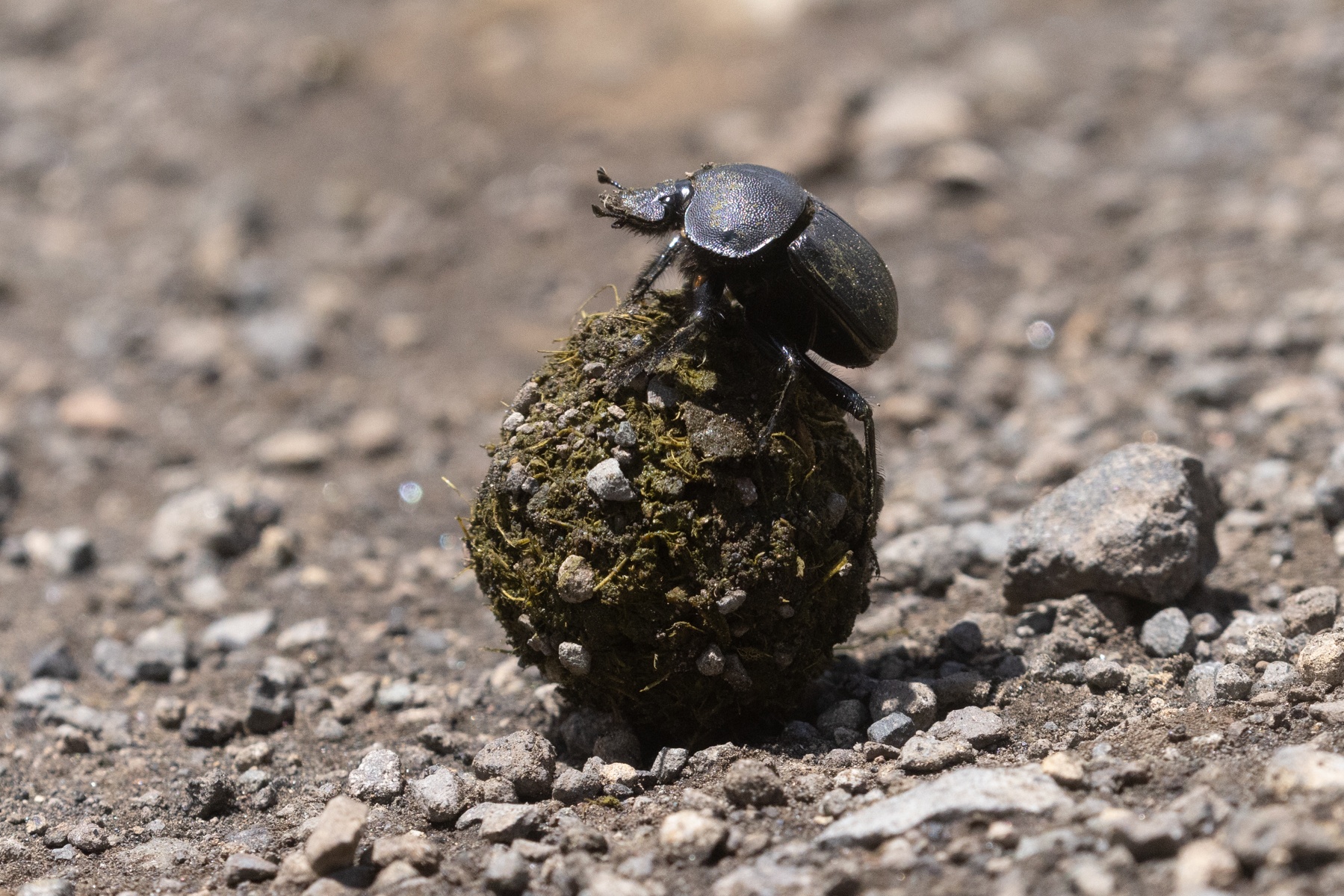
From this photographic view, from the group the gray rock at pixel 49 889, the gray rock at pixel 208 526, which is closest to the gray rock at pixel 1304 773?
the gray rock at pixel 49 889

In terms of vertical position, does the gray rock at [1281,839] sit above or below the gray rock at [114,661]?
below

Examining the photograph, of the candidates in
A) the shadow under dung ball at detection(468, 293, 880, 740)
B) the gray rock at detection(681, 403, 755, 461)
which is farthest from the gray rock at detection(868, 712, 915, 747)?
the gray rock at detection(681, 403, 755, 461)

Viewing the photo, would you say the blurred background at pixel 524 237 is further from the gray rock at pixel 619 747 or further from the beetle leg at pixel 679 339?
the gray rock at pixel 619 747

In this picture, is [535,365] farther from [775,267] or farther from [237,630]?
[775,267]

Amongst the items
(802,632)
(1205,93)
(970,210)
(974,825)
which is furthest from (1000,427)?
(1205,93)

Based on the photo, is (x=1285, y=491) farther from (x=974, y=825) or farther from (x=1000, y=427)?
(x=974, y=825)

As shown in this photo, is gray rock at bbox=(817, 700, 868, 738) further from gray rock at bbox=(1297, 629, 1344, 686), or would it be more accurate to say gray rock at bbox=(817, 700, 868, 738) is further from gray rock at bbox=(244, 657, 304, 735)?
gray rock at bbox=(244, 657, 304, 735)
